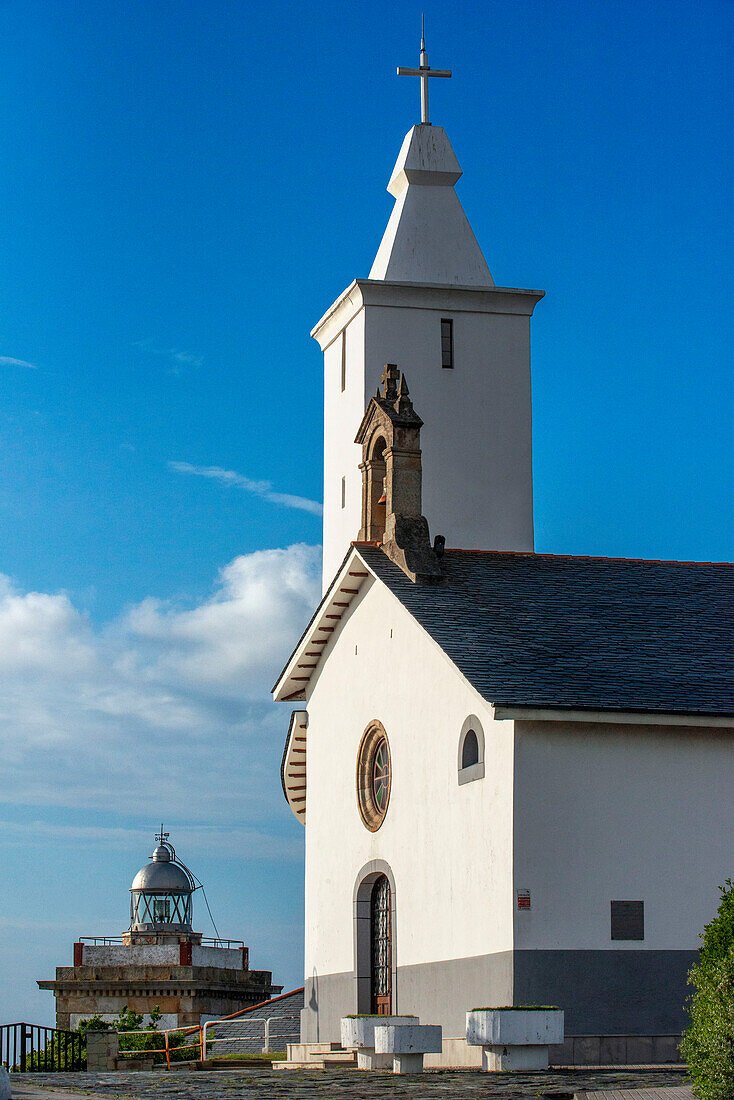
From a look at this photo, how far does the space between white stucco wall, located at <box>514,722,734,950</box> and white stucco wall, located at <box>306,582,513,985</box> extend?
0.39 meters

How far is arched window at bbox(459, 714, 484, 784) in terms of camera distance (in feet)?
76.7

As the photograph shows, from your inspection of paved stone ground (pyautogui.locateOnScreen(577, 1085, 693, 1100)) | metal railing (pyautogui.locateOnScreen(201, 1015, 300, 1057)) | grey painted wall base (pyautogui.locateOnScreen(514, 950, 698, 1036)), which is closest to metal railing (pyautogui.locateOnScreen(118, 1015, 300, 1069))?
metal railing (pyautogui.locateOnScreen(201, 1015, 300, 1057))

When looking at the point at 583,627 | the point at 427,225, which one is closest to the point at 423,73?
the point at 427,225

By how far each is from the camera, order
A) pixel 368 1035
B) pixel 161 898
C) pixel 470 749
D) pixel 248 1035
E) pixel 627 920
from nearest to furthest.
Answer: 1. pixel 368 1035
2. pixel 627 920
3. pixel 470 749
4. pixel 248 1035
5. pixel 161 898

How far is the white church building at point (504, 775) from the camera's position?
21812 mm

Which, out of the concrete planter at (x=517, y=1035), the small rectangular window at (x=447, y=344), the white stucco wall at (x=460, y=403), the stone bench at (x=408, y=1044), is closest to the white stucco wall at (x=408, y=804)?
the stone bench at (x=408, y=1044)

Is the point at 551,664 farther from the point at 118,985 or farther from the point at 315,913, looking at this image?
the point at 118,985

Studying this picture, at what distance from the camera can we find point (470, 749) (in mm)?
23969

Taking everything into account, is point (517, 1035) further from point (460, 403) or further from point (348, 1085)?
point (460, 403)

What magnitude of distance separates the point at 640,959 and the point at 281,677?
12.7 metres

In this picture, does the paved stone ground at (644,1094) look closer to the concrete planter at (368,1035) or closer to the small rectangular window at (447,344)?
the concrete planter at (368,1035)

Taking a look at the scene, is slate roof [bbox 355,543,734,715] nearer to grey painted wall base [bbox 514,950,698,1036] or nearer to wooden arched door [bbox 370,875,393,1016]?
grey painted wall base [bbox 514,950,698,1036]

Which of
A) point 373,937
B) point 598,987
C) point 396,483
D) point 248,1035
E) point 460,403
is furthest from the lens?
point 460,403

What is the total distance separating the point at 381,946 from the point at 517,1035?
330 inches
